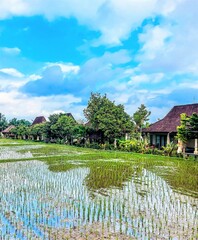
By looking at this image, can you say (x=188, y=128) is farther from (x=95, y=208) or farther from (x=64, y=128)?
(x=64, y=128)

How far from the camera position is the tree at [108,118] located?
98.6 feet

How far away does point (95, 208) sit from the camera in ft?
24.8

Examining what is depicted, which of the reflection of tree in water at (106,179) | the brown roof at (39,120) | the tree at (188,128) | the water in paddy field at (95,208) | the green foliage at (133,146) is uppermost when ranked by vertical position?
the brown roof at (39,120)

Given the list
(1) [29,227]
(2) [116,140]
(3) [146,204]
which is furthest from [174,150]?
(1) [29,227]

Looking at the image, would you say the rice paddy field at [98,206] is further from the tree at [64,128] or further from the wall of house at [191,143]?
the tree at [64,128]

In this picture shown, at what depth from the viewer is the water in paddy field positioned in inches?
229

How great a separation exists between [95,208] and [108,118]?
2280cm

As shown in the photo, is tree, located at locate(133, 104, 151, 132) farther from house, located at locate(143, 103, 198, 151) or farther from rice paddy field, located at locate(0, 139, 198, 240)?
rice paddy field, located at locate(0, 139, 198, 240)

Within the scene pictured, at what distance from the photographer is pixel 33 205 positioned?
25.5 feet

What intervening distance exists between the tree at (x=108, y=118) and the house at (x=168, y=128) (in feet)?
10.0

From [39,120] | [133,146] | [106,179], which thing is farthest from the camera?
[39,120]

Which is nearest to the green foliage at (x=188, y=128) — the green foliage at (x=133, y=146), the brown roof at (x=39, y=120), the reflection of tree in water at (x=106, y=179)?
the green foliage at (x=133, y=146)

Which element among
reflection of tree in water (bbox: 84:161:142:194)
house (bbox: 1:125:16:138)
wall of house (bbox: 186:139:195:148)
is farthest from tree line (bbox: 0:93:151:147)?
house (bbox: 1:125:16:138)

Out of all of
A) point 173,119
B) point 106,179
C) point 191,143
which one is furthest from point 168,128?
point 106,179
